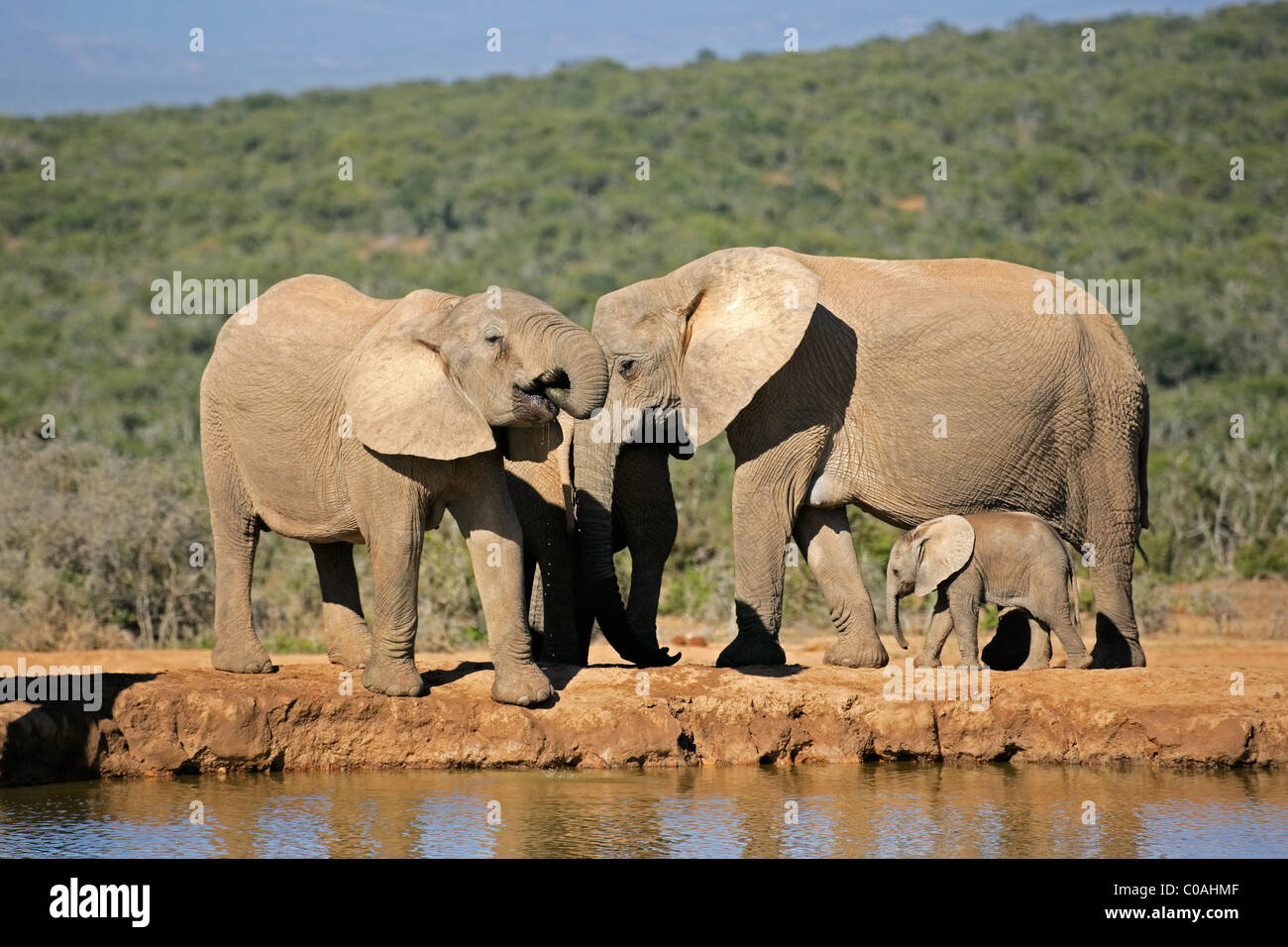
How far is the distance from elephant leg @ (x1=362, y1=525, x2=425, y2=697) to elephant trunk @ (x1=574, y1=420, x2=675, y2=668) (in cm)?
105

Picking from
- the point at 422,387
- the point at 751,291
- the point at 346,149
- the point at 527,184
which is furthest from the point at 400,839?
the point at 346,149

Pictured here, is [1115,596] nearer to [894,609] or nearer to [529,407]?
[894,609]

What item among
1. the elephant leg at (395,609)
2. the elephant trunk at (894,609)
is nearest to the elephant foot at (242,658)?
the elephant leg at (395,609)

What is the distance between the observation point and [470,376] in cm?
891

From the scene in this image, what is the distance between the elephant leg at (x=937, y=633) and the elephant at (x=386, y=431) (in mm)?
2422

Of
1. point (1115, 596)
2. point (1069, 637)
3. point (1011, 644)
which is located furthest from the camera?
point (1011, 644)

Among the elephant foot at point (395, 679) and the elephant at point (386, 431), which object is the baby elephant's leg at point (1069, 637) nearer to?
the elephant at point (386, 431)

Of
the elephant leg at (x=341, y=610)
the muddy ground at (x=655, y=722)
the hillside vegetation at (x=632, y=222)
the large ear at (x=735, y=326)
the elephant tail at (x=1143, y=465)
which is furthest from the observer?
the hillside vegetation at (x=632, y=222)

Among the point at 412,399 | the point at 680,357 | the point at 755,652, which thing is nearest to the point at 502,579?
the point at 412,399

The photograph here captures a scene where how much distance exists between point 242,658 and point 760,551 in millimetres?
2980

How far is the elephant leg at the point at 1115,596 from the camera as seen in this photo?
35.6 ft

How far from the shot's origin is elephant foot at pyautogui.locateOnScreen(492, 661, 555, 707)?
9.16 metres

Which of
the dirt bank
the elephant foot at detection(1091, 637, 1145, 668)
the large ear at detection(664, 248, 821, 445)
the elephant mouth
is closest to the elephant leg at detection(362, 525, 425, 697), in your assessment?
the dirt bank

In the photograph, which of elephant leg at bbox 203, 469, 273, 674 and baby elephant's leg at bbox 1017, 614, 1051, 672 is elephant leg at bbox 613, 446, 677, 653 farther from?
baby elephant's leg at bbox 1017, 614, 1051, 672
